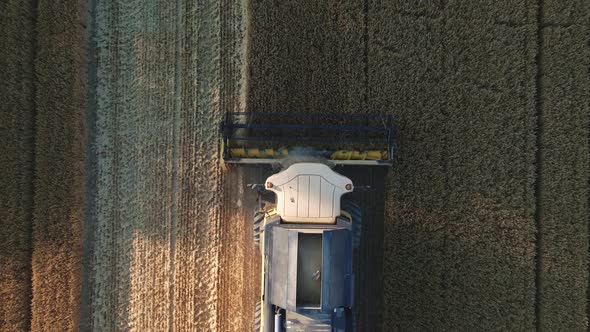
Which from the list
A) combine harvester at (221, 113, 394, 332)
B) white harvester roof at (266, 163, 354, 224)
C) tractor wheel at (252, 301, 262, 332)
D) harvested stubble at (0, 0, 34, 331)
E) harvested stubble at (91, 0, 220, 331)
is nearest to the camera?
combine harvester at (221, 113, 394, 332)

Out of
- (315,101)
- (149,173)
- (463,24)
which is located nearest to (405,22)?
(463,24)

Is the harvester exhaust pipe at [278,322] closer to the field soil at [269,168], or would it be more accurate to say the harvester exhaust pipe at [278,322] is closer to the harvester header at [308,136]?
the field soil at [269,168]

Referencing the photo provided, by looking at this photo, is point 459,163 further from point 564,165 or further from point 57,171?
point 57,171

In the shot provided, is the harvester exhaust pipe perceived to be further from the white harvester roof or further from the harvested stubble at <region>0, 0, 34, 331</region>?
the harvested stubble at <region>0, 0, 34, 331</region>

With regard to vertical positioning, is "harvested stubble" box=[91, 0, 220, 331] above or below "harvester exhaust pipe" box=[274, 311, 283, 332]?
above

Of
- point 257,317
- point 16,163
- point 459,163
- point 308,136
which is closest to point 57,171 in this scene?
point 16,163

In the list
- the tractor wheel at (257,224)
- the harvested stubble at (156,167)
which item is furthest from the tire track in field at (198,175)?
the tractor wheel at (257,224)

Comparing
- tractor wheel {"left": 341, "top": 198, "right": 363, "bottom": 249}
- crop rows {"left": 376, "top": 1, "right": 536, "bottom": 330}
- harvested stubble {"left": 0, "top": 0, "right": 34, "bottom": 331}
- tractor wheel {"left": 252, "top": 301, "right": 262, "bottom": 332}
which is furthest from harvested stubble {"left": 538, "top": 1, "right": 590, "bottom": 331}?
harvested stubble {"left": 0, "top": 0, "right": 34, "bottom": 331}
